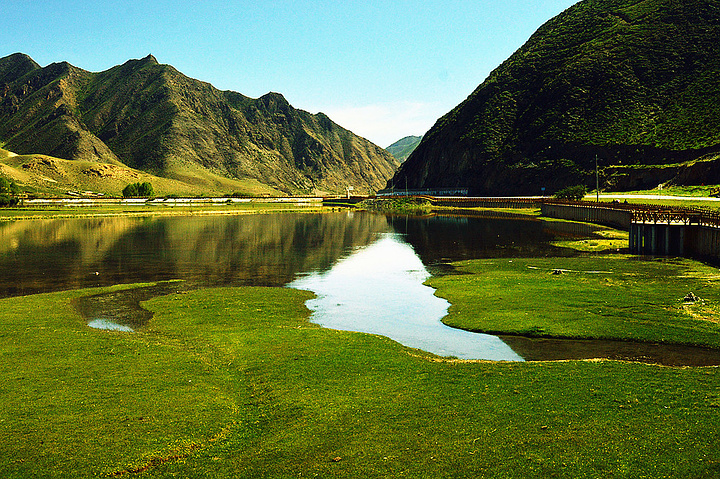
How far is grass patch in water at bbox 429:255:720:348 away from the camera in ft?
82.8

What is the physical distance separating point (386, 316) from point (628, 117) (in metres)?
177

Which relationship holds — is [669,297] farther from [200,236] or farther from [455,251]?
[200,236]

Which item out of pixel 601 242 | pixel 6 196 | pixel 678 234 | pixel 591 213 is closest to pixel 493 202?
pixel 591 213

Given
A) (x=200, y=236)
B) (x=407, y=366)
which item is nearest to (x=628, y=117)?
(x=200, y=236)

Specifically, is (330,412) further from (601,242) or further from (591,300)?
(601,242)

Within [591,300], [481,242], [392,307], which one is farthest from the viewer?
[481,242]

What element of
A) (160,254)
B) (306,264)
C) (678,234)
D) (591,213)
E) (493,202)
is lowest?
(306,264)

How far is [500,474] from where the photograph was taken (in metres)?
11.8

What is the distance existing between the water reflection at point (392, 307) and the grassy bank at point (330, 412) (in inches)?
121

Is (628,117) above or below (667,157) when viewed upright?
above

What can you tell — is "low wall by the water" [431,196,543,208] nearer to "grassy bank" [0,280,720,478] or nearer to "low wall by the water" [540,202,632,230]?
"low wall by the water" [540,202,632,230]

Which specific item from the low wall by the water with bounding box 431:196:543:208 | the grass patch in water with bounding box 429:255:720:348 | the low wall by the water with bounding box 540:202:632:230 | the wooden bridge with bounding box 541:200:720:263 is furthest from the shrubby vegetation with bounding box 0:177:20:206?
the wooden bridge with bounding box 541:200:720:263

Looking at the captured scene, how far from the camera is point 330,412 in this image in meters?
15.2

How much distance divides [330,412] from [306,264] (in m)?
Result: 39.4
